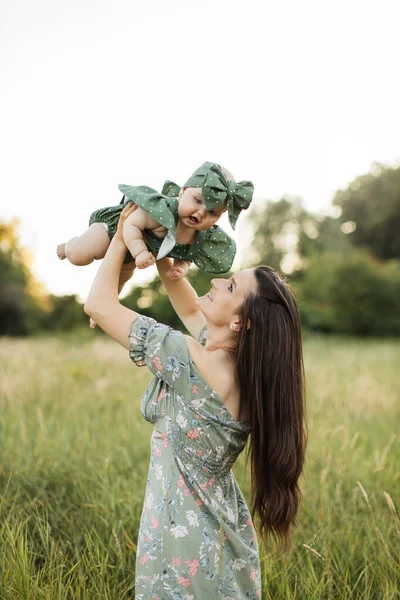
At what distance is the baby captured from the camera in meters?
2.29

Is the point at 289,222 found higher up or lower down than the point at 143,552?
higher up

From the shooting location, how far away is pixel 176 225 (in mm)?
2451

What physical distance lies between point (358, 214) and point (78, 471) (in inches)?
1497

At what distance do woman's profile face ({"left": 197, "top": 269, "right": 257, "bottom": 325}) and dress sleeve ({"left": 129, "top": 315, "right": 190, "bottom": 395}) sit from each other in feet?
0.72

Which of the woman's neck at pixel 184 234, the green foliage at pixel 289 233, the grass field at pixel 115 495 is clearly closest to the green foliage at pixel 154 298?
the grass field at pixel 115 495

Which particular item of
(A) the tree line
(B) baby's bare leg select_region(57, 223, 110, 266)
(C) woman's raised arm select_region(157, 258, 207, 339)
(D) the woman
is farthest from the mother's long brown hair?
(A) the tree line

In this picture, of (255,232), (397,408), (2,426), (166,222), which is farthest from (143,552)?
(255,232)

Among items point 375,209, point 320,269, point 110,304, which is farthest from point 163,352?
point 375,209

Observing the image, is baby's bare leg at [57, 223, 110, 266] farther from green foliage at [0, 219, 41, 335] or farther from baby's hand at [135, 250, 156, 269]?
green foliage at [0, 219, 41, 335]

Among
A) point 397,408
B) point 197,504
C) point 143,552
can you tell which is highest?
point 197,504

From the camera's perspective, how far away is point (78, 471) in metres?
3.92

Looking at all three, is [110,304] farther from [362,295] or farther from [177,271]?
[362,295]

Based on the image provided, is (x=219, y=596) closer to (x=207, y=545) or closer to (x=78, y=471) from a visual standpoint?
(x=207, y=545)

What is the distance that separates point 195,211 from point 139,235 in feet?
0.84
